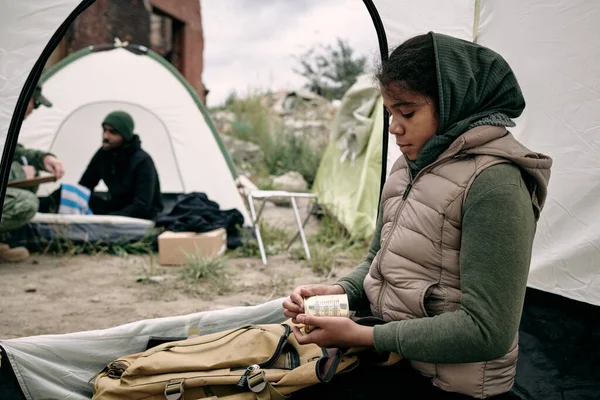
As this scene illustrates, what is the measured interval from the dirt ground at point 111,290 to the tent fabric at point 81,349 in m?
1.11

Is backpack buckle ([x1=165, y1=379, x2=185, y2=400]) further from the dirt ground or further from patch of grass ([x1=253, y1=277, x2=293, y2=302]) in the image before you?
patch of grass ([x1=253, y1=277, x2=293, y2=302])

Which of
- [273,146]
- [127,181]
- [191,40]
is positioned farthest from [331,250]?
[191,40]

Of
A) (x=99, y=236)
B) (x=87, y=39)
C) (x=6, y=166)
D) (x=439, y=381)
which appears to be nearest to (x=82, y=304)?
(x=99, y=236)

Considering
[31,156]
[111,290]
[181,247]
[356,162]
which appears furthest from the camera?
[356,162]

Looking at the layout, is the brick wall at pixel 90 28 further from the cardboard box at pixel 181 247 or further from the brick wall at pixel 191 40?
the cardboard box at pixel 181 247

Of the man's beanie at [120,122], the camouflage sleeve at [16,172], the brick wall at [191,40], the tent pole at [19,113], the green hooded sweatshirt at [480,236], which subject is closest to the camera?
the green hooded sweatshirt at [480,236]

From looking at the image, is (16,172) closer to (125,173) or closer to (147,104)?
(125,173)

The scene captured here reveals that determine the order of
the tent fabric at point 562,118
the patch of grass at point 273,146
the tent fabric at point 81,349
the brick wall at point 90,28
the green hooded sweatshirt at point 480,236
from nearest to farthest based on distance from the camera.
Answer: the green hooded sweatshirt at point 480,236 < the tent fabric at point 81,349 < the tent fabric at point 562,118 < the brick wall at point 90,28 < the patch of grass at point 273,146

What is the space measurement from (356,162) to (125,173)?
7.12 ft

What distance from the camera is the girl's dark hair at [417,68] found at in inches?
52.3

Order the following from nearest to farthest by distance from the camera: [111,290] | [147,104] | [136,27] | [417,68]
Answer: [417,68], [111,290], [147,104], [136,27]

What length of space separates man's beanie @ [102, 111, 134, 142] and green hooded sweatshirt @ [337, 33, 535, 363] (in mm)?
3966

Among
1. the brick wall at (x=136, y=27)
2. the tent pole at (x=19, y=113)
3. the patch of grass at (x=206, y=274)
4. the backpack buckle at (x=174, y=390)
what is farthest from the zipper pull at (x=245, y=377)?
the brick wall at (x=136, y=27)

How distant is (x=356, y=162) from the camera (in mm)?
5414
